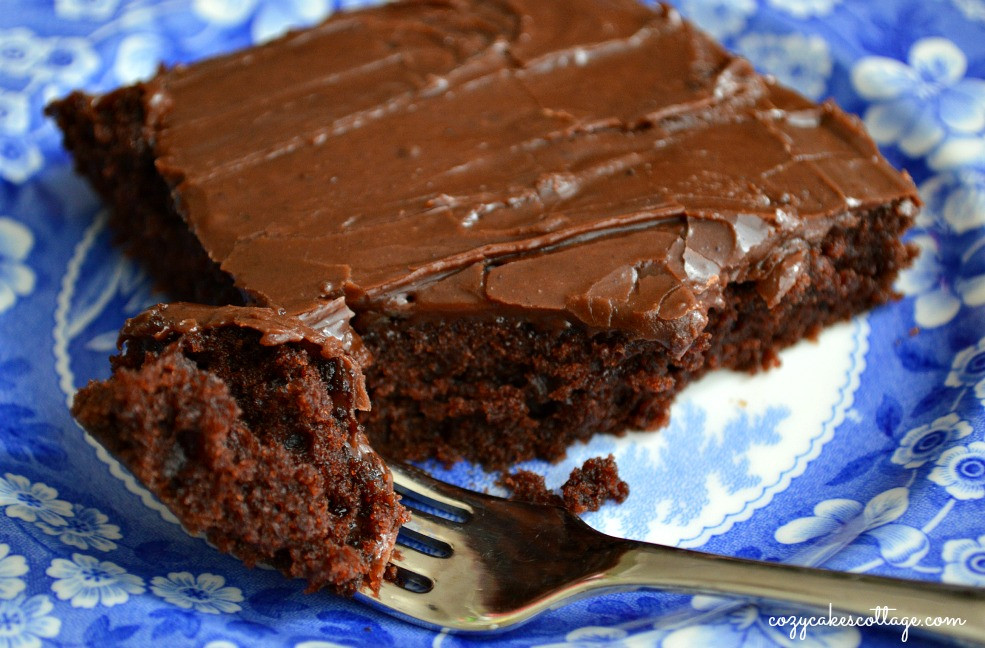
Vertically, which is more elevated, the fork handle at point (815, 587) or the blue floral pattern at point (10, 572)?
the fork handle at point (815, 587)

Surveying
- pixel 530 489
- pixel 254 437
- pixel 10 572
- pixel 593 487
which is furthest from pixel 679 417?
pixel 10 572

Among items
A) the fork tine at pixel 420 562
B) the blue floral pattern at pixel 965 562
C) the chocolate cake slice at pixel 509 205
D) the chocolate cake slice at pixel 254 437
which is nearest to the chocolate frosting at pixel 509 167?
the chocolate cake slice at pixel 509 205

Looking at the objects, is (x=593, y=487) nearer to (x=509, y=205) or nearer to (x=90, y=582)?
(x=509, y=205)

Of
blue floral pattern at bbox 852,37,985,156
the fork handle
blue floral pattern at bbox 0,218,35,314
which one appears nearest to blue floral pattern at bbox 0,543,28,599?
blue floral pattern at bbox 0,218,35,314

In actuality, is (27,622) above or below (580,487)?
below

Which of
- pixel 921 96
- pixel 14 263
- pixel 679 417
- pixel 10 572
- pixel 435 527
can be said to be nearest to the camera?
pixel 10 572

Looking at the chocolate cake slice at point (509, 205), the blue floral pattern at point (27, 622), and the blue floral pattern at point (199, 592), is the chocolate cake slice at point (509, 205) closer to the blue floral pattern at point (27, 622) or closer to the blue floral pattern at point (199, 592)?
the blue floral pattern at point (199, 592)

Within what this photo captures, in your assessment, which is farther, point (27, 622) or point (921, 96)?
point (921, 96)
